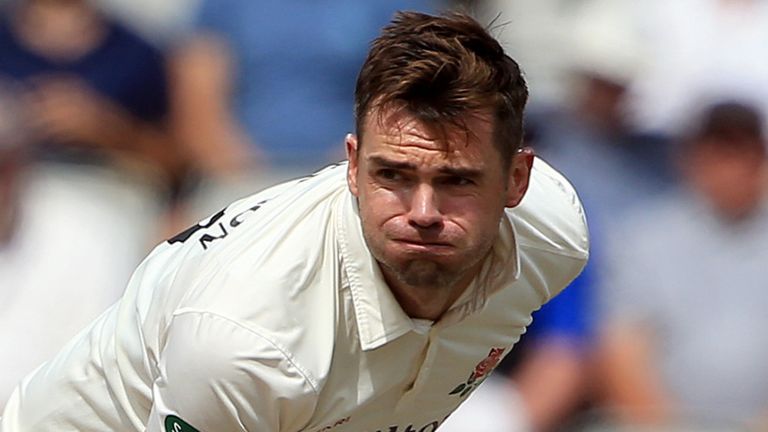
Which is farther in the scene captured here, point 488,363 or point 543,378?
point 543,378

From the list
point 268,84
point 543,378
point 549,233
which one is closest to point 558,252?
point 549,233

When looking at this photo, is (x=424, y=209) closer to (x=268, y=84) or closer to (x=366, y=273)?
(x=366, y=273)

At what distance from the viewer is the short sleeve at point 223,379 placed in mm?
2326

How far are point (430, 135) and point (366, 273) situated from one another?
257 mm

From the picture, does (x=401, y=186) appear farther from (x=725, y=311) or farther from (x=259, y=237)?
(x=725, y=311)

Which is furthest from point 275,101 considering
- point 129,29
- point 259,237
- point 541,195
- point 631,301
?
point 259,237

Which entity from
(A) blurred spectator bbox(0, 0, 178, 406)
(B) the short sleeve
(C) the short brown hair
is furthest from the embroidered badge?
(A) blurred spectator bbox(0, 0, 178, 406)

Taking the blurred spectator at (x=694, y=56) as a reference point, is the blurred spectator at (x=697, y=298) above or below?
below

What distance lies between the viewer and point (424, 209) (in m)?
2.33

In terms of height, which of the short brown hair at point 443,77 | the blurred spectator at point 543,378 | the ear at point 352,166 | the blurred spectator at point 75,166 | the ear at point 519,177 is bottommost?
the blurred spectator at point 543,378

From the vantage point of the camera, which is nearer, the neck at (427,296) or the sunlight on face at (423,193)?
the sunlight on face at (423,193)

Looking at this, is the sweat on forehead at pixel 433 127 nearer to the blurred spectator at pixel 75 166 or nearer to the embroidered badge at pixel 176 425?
the embroidered badge at pixel 176 425

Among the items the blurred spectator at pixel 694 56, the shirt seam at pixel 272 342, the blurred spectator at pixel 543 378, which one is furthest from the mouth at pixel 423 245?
the blurred spectator at pixel 694 56

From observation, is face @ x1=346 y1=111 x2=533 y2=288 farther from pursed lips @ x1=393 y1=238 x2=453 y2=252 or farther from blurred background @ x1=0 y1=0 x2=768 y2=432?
blurred background @ x1=0 y1=0 x2=768 y2=432
